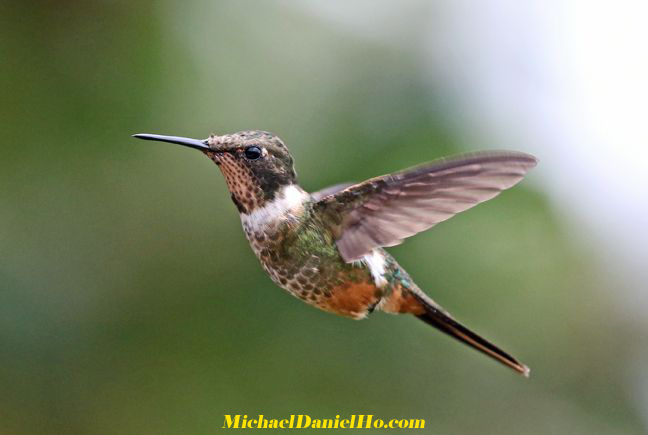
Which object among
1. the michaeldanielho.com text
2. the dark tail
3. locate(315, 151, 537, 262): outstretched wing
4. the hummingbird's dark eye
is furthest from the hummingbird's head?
the michaeldanielho.com text

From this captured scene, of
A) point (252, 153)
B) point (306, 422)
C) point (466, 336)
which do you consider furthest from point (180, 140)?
point (306, 422)

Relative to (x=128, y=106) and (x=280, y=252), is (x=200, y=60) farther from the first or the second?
(x=280, y=252)

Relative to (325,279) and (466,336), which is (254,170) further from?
(466,336)

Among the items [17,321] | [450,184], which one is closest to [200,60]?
[17,321]

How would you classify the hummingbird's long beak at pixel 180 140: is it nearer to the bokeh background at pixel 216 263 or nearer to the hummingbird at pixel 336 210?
the hummingbird at pixel 336 210

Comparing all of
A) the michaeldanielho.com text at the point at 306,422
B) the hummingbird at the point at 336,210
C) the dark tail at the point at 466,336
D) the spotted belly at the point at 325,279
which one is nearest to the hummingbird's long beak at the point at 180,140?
the hummingbird at the point at 336,210

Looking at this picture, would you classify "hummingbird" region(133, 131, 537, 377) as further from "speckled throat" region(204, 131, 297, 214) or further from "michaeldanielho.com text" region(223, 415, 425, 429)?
"michaeldanielho.com text" region(223, 415, 425, 429)
